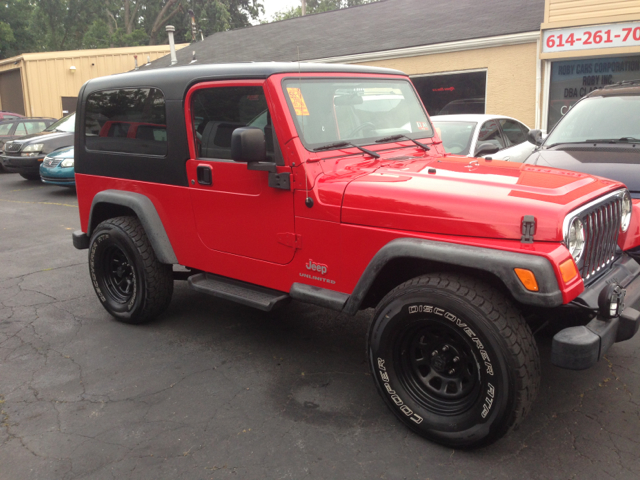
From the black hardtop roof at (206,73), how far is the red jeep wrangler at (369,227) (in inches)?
0.6

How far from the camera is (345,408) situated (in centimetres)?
331

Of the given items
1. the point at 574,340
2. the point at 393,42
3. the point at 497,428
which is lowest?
the point at 497,428

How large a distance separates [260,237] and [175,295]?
2163mm

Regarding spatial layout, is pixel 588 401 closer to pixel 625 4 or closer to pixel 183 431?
pixel 183 431

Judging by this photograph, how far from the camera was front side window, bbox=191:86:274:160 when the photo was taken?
3.50 meters

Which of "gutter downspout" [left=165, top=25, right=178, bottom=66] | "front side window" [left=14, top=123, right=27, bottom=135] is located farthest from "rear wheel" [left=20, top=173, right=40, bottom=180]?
"gutter downspout" [left=165, top=25, right=178, bottom=66]

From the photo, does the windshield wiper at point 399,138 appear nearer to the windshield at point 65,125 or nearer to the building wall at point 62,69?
the windshield at point 65,125

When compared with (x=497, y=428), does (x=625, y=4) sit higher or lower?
higher

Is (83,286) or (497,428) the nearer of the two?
(497,428)

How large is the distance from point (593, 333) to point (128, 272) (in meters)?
3.61

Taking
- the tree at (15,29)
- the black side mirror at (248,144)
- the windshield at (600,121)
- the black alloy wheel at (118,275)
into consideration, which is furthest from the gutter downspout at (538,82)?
the tree at (15,29)

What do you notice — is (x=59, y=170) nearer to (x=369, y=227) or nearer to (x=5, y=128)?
(x=5, y=128)

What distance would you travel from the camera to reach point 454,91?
41.7 feet

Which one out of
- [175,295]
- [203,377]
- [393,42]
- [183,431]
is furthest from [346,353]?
[393,42]
